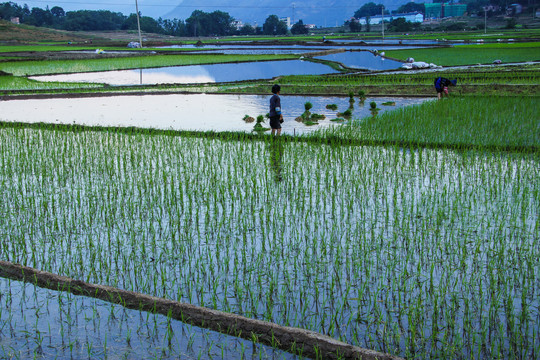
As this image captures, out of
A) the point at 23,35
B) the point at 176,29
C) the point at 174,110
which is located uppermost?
the point at 176,29

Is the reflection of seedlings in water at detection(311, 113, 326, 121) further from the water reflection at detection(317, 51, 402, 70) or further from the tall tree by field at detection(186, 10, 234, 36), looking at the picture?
the tall tree by field at detection(186, 10, 234, 36)

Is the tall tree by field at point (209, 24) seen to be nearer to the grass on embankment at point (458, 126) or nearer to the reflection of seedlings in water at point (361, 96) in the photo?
the reflection of seedlings in water at point (361, 96)

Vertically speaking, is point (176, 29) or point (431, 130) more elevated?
point (176, 29)

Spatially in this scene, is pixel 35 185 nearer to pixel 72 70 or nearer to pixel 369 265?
pixel 369 265

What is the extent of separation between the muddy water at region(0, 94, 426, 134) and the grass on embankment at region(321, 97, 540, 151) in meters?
1.24

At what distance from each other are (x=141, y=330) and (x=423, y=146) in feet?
18.7

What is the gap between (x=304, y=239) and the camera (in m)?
4.58

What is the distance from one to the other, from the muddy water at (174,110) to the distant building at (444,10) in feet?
386

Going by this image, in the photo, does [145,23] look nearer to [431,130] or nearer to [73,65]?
[73,65]

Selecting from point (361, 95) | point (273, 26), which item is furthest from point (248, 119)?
point (273, 26)

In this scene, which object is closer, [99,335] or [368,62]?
[99,335]

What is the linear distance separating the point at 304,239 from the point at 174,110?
9.10 m

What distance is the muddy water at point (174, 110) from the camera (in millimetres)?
10820

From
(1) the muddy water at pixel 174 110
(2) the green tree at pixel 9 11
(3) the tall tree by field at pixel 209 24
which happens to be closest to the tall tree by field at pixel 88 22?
(2) the green tree at pixel 9 11
